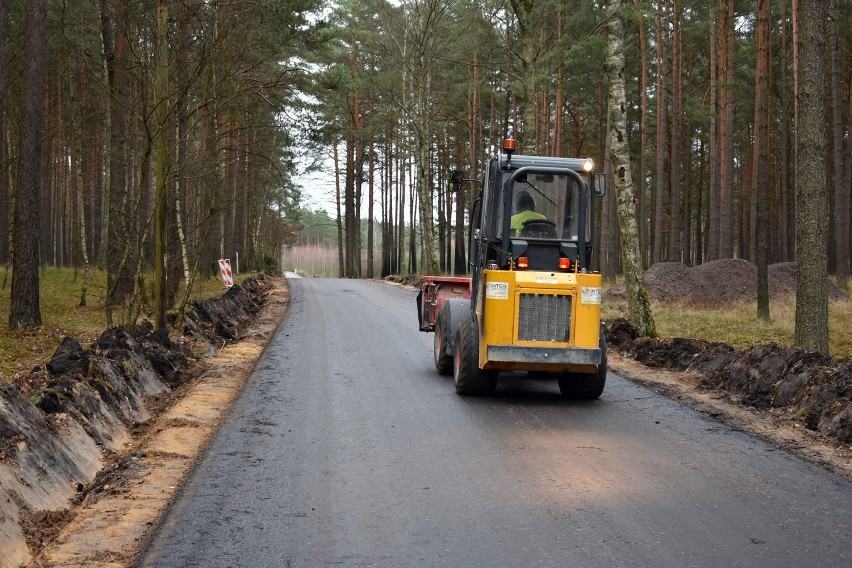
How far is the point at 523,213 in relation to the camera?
35.2 ft

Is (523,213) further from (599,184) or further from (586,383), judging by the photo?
(586,383)

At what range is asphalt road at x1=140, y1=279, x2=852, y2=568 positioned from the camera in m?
5.20

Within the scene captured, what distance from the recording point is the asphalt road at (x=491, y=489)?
520 centimetres

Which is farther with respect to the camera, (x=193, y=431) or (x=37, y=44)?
(x=37, y=44)

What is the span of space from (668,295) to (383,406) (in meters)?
18.4

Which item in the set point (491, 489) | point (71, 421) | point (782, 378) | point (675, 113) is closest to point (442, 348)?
point (782, 378)

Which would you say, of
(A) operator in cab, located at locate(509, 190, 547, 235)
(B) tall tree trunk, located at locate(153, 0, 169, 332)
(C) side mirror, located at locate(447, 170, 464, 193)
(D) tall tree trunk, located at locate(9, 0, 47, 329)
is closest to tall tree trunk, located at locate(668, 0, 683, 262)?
(D) tall tree trunk, located at locate(9, 0, 47, 329)

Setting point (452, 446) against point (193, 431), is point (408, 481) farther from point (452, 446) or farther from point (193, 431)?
point (193, 431)

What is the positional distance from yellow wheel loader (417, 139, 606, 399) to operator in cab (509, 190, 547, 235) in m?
0.01

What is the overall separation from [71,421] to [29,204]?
35.0ft

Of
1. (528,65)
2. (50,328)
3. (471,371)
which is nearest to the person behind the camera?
(471,371)

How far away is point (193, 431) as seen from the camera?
8578mm

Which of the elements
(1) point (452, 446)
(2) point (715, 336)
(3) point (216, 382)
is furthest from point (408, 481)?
(2) point (715, 336)

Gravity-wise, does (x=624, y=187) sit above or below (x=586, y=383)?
above
